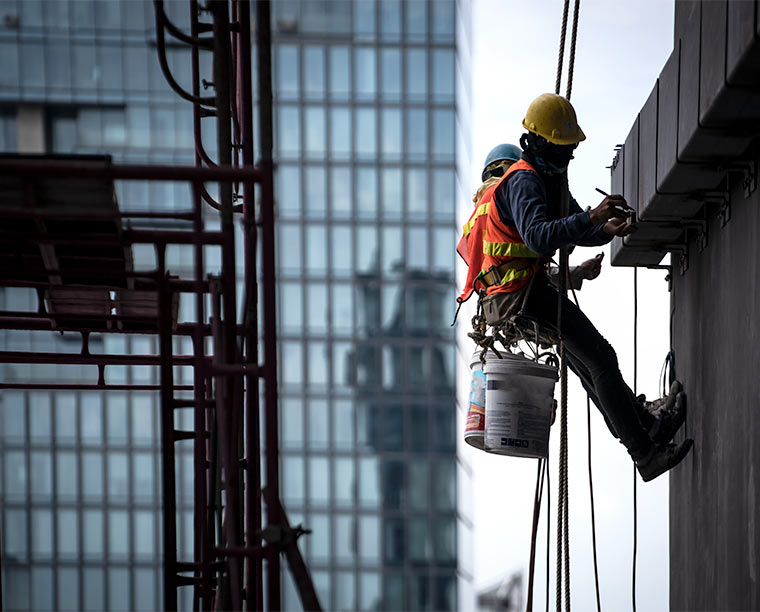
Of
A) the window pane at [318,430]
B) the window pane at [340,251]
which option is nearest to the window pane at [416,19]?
the window pane at [340,251]

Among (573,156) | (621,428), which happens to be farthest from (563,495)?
(573,156)

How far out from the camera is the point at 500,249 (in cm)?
780

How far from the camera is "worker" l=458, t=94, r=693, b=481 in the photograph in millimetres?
7609

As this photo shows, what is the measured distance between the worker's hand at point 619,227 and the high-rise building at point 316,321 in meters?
51.6

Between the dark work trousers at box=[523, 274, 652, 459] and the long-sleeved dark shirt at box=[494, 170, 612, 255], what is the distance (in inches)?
20.9

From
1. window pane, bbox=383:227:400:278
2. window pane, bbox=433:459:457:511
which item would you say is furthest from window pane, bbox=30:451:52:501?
window pane, bbox=433:459:457:511

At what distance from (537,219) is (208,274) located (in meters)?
2.03

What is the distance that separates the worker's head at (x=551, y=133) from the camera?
7.61 meters

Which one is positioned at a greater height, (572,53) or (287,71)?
(287,71)

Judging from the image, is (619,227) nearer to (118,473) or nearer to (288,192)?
(118,473)

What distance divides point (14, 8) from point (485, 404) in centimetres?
6027

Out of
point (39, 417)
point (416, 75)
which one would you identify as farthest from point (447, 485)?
point (416, 75)

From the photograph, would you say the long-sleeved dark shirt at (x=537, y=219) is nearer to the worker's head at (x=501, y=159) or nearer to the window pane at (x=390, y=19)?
the worker's head at (x=501, y=159)

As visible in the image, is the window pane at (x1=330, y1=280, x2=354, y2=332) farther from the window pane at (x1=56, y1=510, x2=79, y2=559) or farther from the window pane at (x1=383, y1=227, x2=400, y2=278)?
the window pane at (x1=56, y1=510, x2=79, y2=559)
